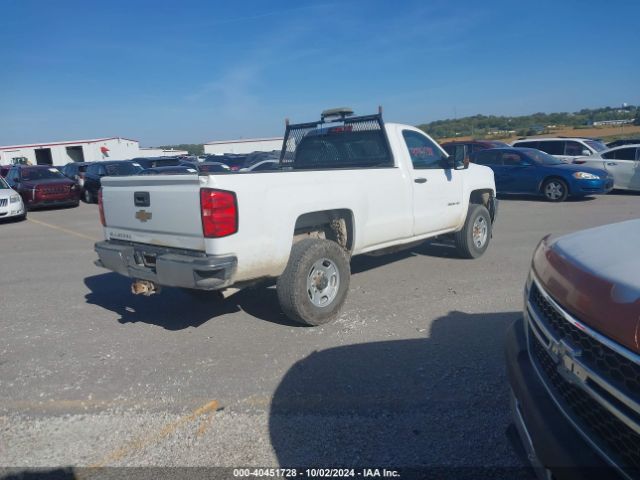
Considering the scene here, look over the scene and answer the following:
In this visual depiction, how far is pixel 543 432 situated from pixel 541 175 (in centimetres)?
1402

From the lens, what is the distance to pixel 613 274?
1717 millimetres

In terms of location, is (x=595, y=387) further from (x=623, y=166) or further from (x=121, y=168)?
(x=121, y=168)

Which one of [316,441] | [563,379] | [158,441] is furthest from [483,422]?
[158,441]

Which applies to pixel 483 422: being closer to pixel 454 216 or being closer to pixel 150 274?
pixel 150 274

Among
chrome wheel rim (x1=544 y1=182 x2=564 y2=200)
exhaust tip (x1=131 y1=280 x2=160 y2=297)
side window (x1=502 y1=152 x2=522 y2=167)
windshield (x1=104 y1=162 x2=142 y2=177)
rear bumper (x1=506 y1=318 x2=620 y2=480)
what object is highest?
windshield (x1=104 y1=162 x2=142 y2=177)

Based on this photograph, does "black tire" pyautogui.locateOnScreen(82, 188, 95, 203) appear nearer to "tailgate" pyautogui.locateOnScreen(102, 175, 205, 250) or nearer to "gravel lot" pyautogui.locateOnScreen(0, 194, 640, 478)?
"gravel lot" pyautogui.locateOnScreen(0, 194, 640, 478)

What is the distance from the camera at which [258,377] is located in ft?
12.4

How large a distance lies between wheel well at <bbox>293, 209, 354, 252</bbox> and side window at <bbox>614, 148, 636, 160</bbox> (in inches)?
536

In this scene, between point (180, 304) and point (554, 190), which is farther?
point (554, 190)

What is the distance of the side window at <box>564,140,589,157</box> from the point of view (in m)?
17.4

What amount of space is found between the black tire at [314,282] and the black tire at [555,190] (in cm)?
1144

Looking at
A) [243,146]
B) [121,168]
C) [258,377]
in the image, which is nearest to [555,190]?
[258,377]

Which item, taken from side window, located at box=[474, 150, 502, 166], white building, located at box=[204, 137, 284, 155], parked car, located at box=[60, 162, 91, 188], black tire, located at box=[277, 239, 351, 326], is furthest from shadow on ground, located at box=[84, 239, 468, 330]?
white building, located at box=[204, 137, 284, 155]

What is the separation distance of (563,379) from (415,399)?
161 cm
